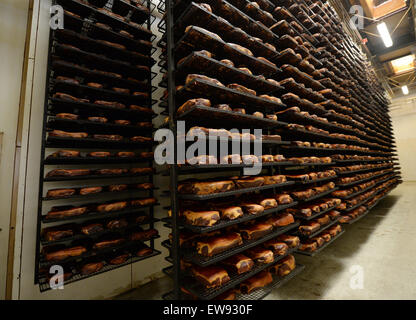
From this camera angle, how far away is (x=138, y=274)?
2.28m

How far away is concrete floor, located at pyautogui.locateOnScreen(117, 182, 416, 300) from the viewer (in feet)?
6.17

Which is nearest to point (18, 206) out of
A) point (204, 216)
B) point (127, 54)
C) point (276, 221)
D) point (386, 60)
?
Answer: point (204, 216)

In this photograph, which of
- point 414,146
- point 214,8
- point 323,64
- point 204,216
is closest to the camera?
point 204,216

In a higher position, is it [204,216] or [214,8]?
[214,8]

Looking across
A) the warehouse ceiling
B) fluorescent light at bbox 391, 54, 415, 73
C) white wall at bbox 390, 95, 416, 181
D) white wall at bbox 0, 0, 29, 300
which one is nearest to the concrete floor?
white wall at bbox 0, 0, 29, 300

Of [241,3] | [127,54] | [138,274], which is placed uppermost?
[241,3]

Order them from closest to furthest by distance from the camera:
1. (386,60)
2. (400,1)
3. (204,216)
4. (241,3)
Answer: (204,216)
(241,3)
(400,1)
(386,60)

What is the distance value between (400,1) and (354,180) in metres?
5.69

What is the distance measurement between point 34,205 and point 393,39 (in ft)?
37.6

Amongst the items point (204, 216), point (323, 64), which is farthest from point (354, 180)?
point (204, 216)

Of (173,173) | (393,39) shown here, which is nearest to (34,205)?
(173,173)

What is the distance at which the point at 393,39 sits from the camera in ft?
23.7

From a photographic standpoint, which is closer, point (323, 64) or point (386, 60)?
point (323, 64)

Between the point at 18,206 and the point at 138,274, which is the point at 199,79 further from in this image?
the point at 138,274
